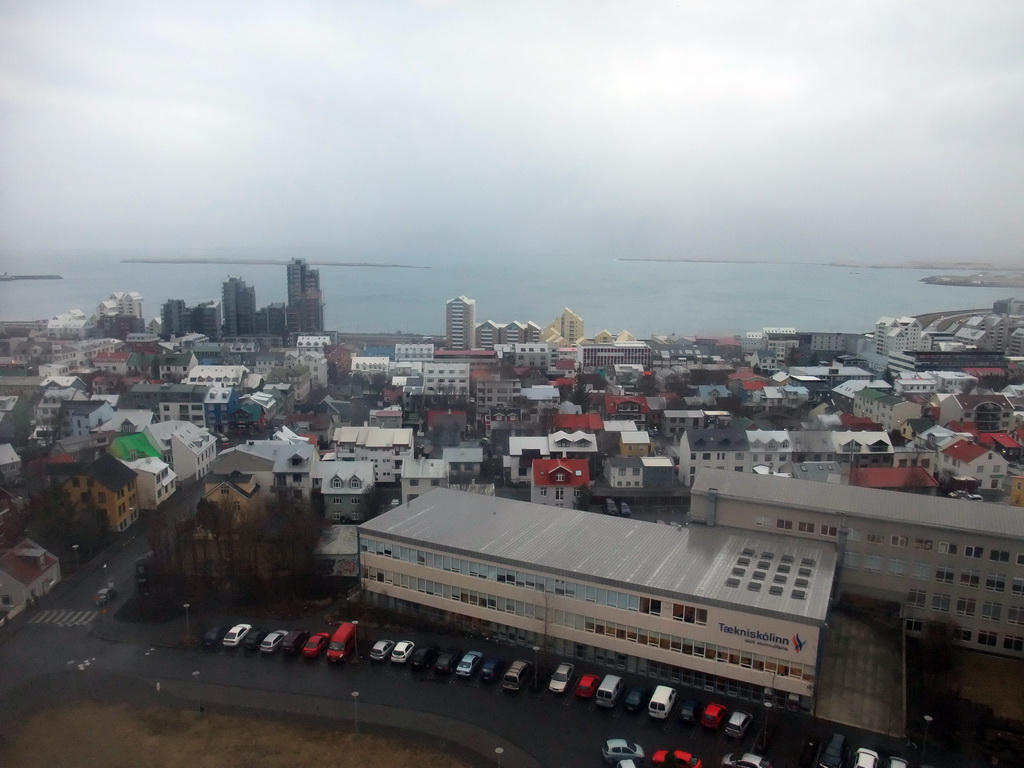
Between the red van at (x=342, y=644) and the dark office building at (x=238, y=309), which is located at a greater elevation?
the dark office building at (x=238, y=309)

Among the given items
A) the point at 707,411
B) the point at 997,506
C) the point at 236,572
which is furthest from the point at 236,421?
the point at 997,506

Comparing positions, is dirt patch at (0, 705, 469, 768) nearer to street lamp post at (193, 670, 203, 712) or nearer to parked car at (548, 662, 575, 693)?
street lamp post at (193, 670, 203, 712)

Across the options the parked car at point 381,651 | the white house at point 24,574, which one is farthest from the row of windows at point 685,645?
the white house at point 24,574

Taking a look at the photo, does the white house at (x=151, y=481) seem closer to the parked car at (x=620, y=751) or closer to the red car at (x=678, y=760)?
the parked car at (x=620, y=751)

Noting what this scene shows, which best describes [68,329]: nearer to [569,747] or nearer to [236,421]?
[236,421]

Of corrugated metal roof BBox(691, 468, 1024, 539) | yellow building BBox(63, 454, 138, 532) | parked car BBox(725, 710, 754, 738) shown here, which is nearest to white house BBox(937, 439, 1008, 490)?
corrugated metal roof BBox(691, 468, 1024, 539)

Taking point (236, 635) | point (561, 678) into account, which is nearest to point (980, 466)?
point (561, 678)

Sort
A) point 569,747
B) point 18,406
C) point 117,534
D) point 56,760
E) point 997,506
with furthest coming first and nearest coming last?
point 18,406 → point 117,534 → point 997,506 → point 569,747 → point 56,760
